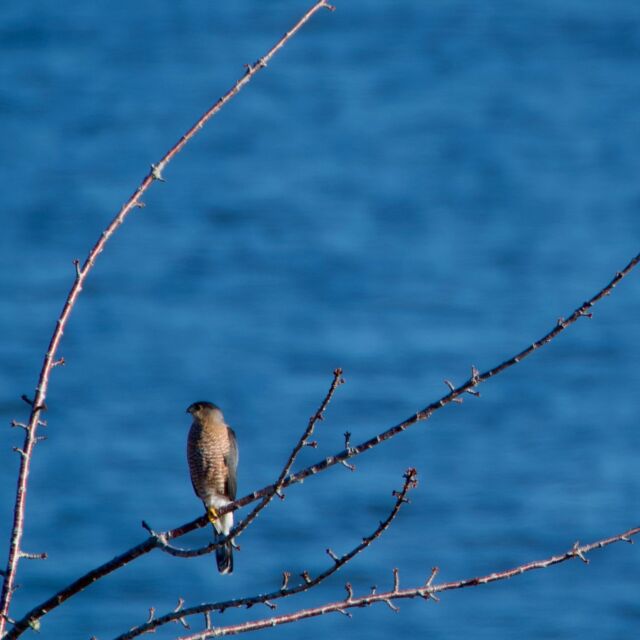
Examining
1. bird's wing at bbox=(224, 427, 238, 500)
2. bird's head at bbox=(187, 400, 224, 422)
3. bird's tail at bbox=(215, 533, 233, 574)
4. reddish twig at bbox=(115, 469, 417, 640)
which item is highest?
bird's head at bbox=(187, 400, 224, 422)

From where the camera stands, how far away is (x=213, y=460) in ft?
19.3

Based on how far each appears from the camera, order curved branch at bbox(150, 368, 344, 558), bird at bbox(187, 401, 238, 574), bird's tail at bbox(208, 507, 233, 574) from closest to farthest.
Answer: curved branch at bbox(150, 368, 344, 558) < bird's tail at bbox(208, 507, 233, 574) < bird at bbox(187, 401, 238, 574)

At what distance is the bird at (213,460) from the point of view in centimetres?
581

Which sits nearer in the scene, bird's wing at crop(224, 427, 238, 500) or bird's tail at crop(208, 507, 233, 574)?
bird's tail at crop(208, 507, 233, 574)

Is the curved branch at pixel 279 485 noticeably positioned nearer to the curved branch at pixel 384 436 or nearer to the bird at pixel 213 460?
the curved branch at pixel 384 436

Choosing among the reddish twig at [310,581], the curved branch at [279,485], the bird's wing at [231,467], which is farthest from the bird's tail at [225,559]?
the reddish twig at [310,581]

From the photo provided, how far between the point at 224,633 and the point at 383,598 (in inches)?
13.0

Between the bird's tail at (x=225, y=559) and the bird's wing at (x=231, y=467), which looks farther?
the bird's wing at (x=231, y=467)

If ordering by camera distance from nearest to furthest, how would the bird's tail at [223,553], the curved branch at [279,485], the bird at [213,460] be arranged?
1. the curved branch at [279,485]
2. the bird's tail at [223,553]
3. the bird at [213,460]

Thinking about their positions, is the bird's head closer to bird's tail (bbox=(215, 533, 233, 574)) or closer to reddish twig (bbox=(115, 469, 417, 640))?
bird's tail (bbox=(215, 533, 233, 574))

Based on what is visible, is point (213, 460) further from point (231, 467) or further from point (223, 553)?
point (223, 553)

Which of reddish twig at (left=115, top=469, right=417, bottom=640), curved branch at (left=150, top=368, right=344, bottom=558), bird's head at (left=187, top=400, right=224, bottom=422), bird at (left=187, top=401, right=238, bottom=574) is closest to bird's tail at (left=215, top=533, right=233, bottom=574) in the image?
bird at (left=187, top=401, right=238, bottom=574)

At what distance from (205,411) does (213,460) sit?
0.25 meters

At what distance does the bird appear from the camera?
581cm
